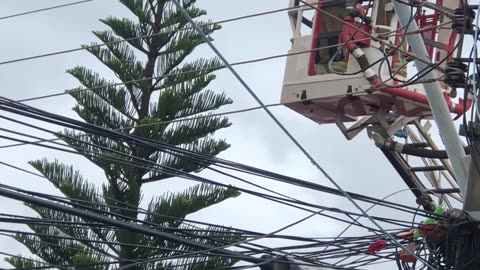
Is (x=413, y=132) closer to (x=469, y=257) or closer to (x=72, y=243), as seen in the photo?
(x=469, y=257)

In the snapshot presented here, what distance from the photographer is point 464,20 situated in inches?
341

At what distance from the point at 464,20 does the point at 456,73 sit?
0.38 m

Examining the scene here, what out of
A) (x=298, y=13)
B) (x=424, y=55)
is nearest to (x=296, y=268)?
(x=424, y=55)

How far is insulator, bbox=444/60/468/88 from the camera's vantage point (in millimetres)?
8836

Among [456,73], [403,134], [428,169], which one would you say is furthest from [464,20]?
[403,134]

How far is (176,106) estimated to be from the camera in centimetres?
1844

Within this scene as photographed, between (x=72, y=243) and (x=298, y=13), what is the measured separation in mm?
7737

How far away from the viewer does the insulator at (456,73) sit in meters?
8.84

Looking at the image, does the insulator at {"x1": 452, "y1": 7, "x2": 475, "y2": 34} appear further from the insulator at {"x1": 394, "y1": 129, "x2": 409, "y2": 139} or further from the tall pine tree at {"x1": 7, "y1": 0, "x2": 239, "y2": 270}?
the tall pine tree at {"x1": 7, "y1": 0, "x2": 239, "y2": 270}

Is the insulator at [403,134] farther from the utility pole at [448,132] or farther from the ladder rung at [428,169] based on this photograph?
the utility pole at [448,132]

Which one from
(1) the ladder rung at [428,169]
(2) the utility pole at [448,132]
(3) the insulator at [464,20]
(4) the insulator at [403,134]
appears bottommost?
(2) the utility pole at [448,132]

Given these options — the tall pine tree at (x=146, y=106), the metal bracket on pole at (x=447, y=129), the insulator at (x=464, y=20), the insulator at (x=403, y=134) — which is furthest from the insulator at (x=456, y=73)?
the tall pine tree at (x=146, y=106)

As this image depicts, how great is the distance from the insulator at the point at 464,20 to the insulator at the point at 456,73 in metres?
0.22

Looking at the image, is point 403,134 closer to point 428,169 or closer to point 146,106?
point 428,169
